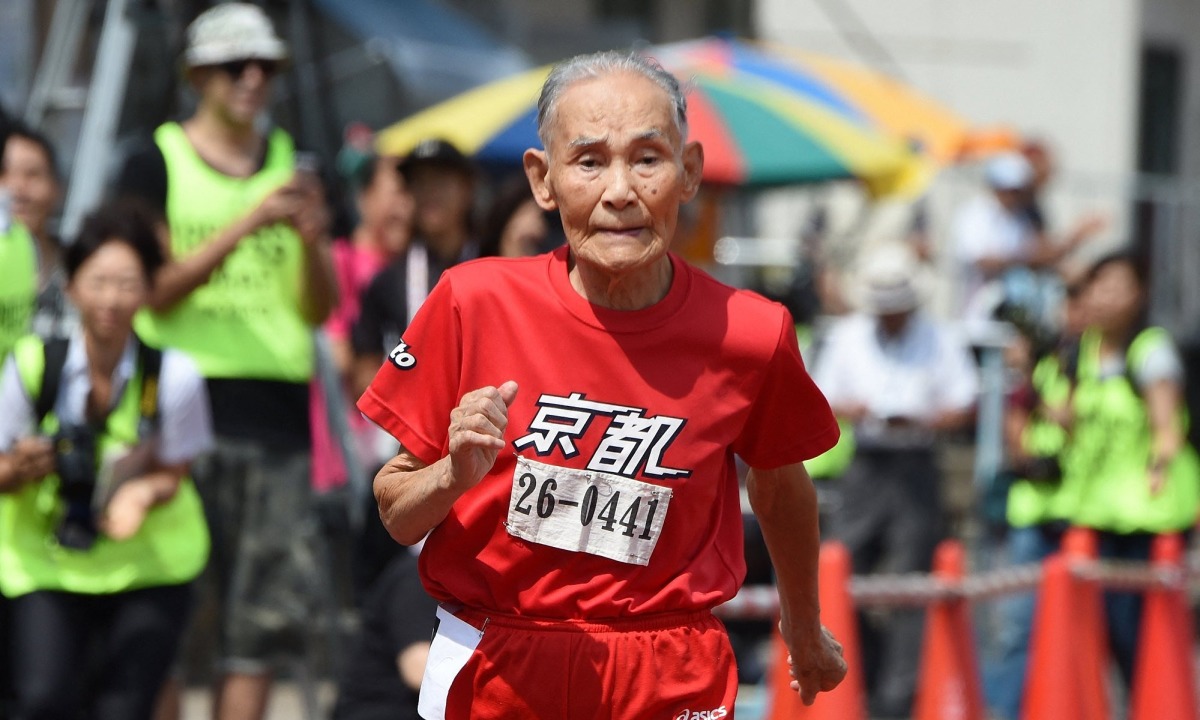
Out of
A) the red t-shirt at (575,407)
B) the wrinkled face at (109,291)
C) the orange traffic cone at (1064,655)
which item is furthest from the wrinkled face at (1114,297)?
the red t-shirt at (575,407)

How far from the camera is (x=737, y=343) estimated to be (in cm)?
355

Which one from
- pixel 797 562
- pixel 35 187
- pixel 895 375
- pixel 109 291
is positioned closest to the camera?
pixel 797 562

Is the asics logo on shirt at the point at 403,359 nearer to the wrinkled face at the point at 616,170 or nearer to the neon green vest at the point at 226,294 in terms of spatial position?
the wrinkled face at the point at 616,170

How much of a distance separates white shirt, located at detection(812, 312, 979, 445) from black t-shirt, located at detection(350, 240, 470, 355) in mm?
3421

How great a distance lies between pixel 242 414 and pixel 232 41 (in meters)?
1.23

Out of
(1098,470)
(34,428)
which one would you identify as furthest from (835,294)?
(34,428)

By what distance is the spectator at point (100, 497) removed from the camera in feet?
18.6

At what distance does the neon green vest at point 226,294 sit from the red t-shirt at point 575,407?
3150 millimetres

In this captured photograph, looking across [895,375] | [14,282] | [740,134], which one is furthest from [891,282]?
[14,282]

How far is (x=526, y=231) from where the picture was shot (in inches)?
242

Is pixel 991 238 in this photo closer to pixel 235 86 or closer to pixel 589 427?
pixel 235 86

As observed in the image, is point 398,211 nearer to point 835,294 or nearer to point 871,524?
point 871,524

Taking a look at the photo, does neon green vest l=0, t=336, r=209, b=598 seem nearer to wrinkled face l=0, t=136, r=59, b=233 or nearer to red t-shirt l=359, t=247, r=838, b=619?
wrinkled face l=0, t=136, r=59, b=233

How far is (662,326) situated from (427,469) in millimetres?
487
